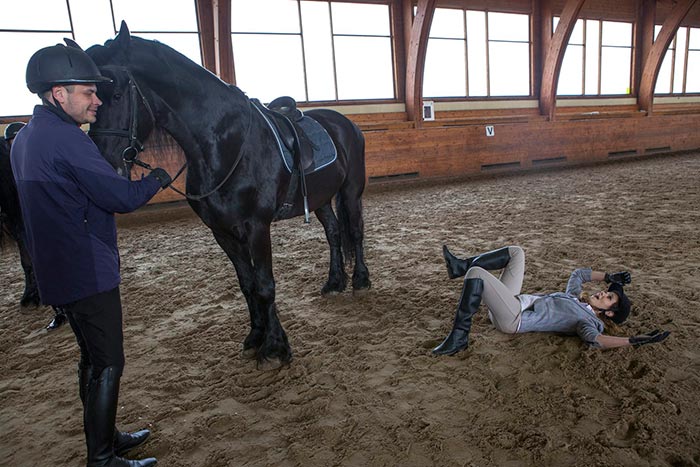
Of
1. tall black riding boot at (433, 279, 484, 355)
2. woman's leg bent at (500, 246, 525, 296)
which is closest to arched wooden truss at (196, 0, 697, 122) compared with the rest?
woman's leg bent at (500, 246, 525, 296)

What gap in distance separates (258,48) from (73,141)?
9026 mm

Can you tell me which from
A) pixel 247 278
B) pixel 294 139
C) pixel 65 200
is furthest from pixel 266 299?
pixel 65 200

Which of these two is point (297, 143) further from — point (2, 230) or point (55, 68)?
point (2, 230)

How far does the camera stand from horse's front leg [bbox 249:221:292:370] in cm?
241

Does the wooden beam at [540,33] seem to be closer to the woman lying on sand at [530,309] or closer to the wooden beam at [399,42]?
the wooden beam at [399,42]

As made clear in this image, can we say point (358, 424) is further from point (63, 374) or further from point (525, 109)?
point (525, 109)

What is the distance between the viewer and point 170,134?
7.20 feet

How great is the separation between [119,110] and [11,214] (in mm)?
2452

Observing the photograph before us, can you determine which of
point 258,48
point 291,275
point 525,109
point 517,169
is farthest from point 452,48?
point 291,275

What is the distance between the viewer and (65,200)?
1414 mm

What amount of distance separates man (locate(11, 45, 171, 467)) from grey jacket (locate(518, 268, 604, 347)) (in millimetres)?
2171

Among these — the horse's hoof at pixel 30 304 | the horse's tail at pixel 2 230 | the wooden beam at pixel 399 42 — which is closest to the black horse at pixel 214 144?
the horse's tail at pixel 2 230

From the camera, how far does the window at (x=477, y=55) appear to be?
11.2 m

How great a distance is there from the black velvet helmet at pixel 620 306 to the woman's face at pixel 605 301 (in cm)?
2
